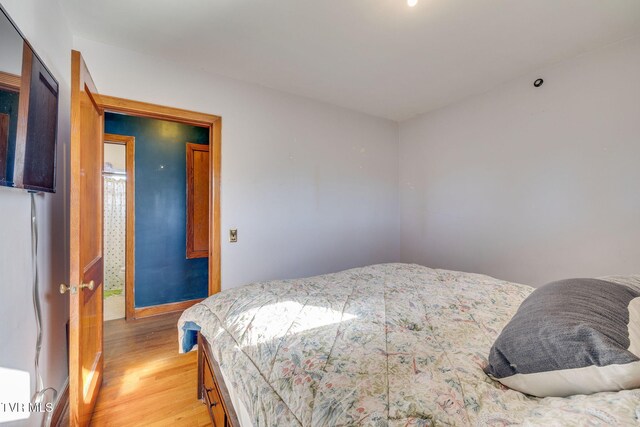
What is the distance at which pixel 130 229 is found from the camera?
10.4 ft

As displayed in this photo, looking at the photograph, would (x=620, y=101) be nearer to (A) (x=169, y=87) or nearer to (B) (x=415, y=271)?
(B) (x=415, y=271)

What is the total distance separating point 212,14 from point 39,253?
1636 mm

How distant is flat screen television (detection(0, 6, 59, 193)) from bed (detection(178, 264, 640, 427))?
1.00 m

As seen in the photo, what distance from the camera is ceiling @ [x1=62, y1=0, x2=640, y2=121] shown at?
158 centimetres

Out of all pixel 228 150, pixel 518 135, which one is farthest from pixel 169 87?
pixel 518 135

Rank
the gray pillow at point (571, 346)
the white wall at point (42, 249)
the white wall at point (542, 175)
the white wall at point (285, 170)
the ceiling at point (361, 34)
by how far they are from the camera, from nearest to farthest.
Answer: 1. the gray pillow at point (571, 346)
2. the white wall at point (42, 249)
3. the ceiling at point (361, 34)
4. the white wall at point (542, 175)
5. the white wall at point (285, 170)

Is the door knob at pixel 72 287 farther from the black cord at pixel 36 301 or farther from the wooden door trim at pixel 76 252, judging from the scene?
the black cord at pixel 36 301

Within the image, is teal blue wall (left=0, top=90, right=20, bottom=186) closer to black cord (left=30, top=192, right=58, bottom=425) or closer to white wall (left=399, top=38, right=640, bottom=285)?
black cord (left=30, top=192, right=58, bottom=425)

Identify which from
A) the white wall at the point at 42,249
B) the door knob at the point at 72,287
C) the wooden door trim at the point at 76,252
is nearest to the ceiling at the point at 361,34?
the white wall at the point at 42,249

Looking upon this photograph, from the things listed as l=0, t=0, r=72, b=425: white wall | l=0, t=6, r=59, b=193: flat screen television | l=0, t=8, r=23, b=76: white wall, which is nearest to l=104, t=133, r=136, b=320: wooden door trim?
l=0, t=0, r=72, b=425: white wall

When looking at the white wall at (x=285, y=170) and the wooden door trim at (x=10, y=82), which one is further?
the white wall at (x=285, y=170)

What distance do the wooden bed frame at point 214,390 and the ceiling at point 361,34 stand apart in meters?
2.00

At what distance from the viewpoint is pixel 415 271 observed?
2088mm

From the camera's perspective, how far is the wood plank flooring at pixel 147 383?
5.29ft
